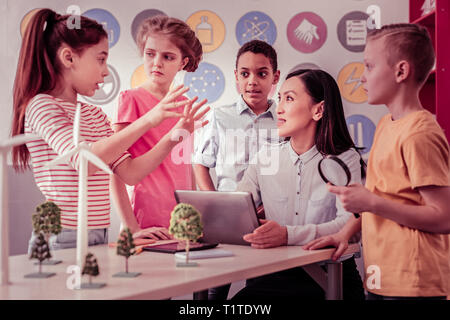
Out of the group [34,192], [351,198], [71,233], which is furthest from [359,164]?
[34,192]

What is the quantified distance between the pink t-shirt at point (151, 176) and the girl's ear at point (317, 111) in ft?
1.75

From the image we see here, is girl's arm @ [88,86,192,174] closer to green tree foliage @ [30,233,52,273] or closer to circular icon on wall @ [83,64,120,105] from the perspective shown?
green tree foliage @ [30,233,52,273]

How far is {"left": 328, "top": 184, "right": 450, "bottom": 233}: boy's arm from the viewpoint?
3.79ft

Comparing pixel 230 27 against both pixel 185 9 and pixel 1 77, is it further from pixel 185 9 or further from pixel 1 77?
pixel 1 77

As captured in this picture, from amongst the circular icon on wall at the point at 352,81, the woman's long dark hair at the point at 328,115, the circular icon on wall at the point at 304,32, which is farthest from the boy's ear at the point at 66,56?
the circular icon on wall at the point at 352,81

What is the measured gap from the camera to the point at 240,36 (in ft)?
6.83

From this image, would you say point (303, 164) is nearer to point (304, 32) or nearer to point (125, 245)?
point (304, 32)

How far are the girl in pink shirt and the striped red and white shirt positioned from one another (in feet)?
0.81

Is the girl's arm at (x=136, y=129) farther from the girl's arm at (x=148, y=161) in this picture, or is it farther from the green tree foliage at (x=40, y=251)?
the green tree foliage at (x=40, y=251)

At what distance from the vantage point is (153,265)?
1092 millimetres

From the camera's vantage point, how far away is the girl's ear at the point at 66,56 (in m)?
1.42

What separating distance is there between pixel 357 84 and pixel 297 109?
52 centimetres

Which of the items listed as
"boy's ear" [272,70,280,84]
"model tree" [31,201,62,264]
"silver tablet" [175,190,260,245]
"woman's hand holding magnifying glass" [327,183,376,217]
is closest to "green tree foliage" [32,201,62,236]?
"model tree" [31,201,62,264]

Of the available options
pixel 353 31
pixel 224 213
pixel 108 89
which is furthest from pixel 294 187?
pixel 108 89
